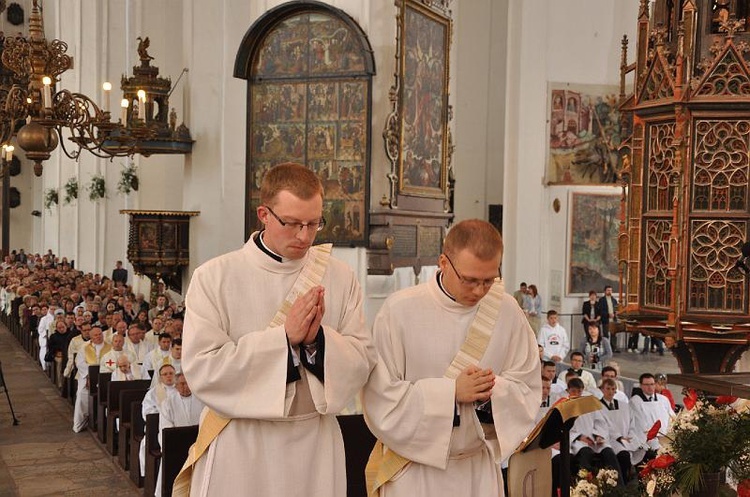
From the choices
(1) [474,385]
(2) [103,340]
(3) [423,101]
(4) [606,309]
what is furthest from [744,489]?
(4) [606,309]

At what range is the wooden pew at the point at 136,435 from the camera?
10578 millimetres

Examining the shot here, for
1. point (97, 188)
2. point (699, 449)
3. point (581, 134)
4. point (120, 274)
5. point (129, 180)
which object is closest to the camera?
point (699, 449)

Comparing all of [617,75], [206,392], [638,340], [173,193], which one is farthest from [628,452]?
[173,193]

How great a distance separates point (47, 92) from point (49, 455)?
14.7 feet

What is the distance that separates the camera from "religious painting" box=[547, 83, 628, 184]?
23.0 m

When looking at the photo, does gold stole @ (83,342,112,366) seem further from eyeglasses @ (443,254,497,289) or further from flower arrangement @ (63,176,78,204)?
flower arrangement @ (63,176,78,204)

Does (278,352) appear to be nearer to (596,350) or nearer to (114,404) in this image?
(114,404)

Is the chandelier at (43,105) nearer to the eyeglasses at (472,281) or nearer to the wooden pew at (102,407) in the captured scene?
the wooden pew at (102,407)

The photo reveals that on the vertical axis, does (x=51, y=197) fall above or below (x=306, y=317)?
above

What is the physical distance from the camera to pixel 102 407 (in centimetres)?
1259

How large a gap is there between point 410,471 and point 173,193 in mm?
21001

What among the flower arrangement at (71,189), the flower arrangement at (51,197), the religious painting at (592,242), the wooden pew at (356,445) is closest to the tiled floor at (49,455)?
the wooden pew at (356,445)

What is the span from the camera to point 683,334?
797cm

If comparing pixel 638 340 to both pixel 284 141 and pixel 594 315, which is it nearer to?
pixel 594 315
